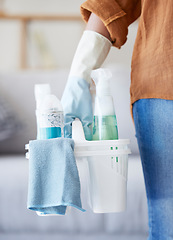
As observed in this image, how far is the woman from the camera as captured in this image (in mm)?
698

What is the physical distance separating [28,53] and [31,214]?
7.29 feet

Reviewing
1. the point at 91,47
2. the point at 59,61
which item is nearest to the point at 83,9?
the point at 91,47

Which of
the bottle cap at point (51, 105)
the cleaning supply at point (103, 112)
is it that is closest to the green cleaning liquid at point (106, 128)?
the cleaning supply at point (103, 112)

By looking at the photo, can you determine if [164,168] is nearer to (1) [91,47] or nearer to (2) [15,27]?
(1) [91,47]

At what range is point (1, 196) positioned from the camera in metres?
1.39

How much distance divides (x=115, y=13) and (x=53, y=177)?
405mm

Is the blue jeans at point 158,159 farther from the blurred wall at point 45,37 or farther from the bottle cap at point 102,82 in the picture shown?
the blurred wall at point 45,37

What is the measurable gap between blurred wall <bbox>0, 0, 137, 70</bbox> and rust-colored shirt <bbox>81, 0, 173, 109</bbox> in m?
2.47

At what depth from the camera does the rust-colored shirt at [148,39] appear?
2.29ft

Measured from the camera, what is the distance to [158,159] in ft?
2.35

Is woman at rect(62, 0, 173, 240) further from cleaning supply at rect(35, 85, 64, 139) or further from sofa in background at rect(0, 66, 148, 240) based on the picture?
sofa in background at rect(0, 66, 148, 240)

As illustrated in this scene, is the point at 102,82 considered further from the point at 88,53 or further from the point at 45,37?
the point at 45,37

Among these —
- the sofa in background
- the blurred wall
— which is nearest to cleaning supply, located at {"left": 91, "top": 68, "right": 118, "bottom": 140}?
the sofa in background

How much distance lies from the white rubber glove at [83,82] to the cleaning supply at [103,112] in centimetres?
2
